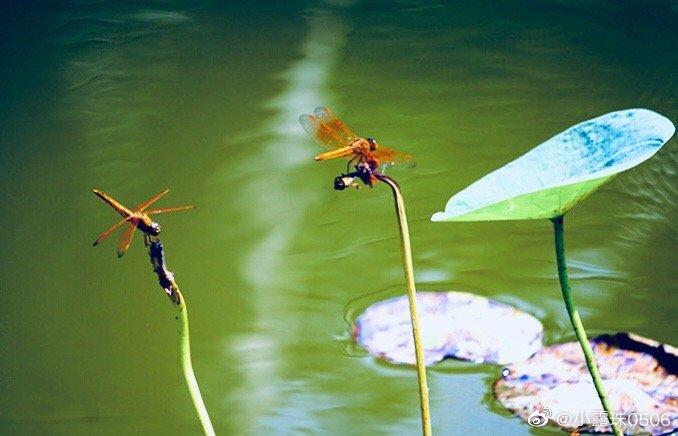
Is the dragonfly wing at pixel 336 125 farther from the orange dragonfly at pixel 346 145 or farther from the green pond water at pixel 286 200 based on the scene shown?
the green pond water at pixel 286 200

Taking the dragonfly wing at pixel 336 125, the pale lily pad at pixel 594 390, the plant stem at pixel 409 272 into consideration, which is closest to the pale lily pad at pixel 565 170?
the plant stem at pixel 409 272

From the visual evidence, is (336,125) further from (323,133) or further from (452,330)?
(452,330)

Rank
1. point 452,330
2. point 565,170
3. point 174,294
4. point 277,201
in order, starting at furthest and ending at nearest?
point 277,201 → point 452,330 → point 565,170 → point 174,294

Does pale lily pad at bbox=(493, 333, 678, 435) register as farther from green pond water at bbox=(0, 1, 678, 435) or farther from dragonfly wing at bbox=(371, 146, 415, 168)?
dragonfly wing at bbox=(371, 146, 415, 168)

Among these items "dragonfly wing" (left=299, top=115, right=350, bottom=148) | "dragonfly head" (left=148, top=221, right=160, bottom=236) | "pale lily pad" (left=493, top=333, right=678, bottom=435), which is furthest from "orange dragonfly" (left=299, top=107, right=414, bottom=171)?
"pale lily pad" (left=493, top=333, right=678, bottom=435)

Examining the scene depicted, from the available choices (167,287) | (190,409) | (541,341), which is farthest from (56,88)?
(167,287)

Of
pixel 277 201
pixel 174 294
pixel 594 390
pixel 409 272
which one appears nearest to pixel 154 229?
pixel 174 294

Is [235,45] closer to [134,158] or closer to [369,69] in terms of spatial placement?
[369,69]
